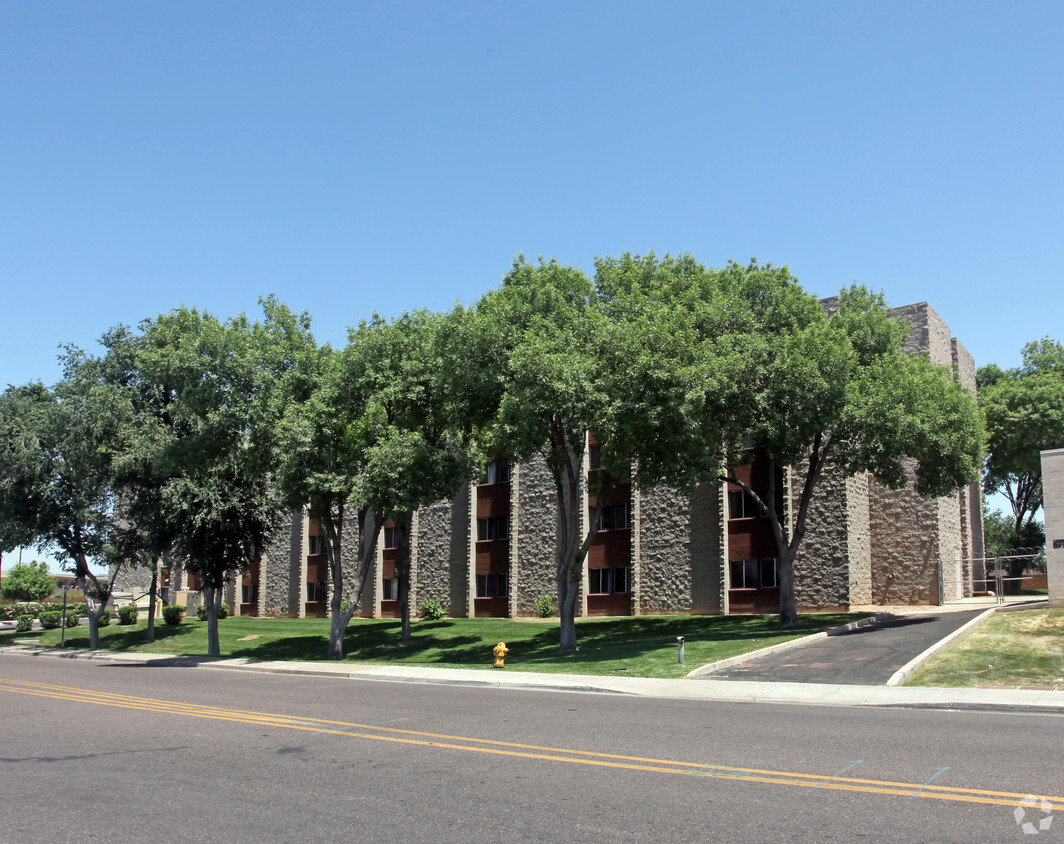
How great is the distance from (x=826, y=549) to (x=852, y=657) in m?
16.9

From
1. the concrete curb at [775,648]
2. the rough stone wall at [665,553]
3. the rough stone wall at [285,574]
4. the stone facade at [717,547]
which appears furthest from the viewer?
the rough stone wall at [285,574]

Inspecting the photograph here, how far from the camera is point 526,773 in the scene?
8688 millimetres

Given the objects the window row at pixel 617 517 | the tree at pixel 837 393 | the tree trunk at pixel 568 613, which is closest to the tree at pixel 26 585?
the window row at pixel 617 517

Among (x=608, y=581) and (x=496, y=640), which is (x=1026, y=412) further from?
(x=496, y=640)

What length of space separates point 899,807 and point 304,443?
2419cm

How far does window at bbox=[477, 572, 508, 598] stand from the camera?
45.5 meters

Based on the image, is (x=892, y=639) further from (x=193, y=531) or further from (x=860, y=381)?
(x=193, y=531)

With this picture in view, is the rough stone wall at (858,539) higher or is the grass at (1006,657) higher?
the rough stone wall at (858,539)

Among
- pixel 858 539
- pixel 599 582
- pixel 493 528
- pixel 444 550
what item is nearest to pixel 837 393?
pixel 858 539

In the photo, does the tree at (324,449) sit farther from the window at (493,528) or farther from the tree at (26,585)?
the tree at (26,585)

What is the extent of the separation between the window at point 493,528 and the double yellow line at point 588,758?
30172 millimetres

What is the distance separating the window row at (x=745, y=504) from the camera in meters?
38.0

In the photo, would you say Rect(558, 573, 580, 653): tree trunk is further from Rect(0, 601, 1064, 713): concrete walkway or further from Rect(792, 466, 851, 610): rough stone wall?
Rect(792, 466, 851, 610): rough stone wall

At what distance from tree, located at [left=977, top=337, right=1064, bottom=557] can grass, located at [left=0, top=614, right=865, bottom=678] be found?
21288 mm
